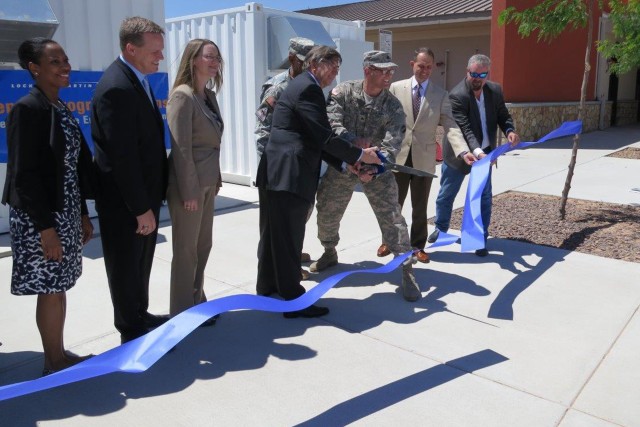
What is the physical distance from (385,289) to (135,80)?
2542mm

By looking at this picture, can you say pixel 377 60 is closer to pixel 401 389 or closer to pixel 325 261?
pixel 325 261

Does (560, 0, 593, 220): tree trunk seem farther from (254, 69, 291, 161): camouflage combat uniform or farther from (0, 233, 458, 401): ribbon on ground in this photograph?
(0, 233, 458, 401): ribbon on ground

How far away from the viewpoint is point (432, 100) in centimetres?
495

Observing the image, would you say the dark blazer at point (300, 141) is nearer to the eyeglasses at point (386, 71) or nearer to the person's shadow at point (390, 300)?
the eyeglasses at point (386, 71)

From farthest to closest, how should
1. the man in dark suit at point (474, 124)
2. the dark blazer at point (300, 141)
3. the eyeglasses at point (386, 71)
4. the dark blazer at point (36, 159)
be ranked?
1. the man in dark suit at point (474, 124)
2. the eyeglasses at point (386, 71)
3. the dark blazer at point (300, 141)
4. the dark blazer at point (36, 159)

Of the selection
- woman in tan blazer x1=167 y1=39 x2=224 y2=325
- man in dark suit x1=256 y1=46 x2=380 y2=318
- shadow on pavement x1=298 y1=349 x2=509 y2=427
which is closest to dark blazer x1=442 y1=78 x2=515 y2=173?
man in dark suit x1=256 y1=46 x2=380 y2=318

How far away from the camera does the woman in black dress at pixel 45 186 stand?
2.70 meters

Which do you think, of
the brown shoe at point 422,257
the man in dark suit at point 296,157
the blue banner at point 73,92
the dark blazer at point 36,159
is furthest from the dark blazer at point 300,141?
the blue banner at point 73,92

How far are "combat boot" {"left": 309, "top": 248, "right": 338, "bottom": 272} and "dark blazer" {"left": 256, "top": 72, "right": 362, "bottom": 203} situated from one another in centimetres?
118

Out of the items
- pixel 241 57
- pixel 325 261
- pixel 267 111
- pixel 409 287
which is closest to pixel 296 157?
pixel 267 111

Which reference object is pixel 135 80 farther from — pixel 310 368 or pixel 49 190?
pixel 310 368

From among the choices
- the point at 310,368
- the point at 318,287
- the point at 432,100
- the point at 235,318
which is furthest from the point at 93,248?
the point at 432,100

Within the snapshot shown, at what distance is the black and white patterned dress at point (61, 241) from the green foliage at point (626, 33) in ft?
19.9

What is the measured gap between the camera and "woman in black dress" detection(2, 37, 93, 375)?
8.84ft
